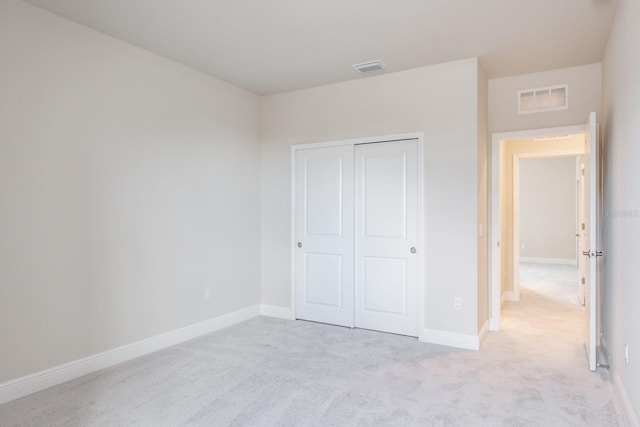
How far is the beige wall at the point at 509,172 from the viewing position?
17.1 ft

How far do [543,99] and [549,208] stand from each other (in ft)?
21.3

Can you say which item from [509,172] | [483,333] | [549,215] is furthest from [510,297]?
[549,215]

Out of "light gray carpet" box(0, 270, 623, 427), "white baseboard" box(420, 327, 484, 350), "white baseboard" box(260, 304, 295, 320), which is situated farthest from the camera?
"white baseboard" box(260, 304, 295, 320)

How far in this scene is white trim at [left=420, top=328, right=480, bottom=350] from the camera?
3.59 meters

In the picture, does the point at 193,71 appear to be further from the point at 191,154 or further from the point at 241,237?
the point at 241,237

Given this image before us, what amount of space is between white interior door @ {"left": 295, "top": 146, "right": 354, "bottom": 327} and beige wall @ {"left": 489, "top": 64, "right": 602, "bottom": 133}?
5.35 feet

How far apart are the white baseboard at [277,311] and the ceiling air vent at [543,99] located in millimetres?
3366

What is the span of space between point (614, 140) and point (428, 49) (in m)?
1.61

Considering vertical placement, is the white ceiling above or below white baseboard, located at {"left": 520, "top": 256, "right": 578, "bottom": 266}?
above

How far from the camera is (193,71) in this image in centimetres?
393

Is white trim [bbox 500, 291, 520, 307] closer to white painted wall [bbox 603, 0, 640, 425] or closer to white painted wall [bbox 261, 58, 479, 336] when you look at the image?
white painted wall [bbox 603, 0, 640, 425]

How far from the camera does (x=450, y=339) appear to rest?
3699mm

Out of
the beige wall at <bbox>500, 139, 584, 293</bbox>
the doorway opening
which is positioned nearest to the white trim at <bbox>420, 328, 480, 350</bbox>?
the beige wall at <bbox>500, 139, 584, 293</bbox>

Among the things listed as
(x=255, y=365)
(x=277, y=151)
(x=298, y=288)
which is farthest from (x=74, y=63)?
(x=298, y=288)
